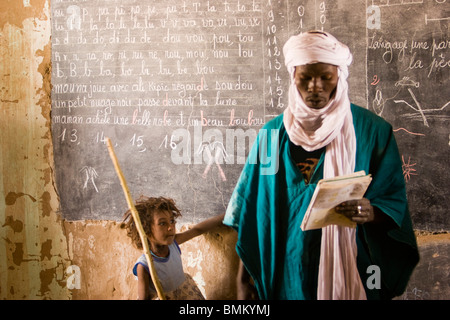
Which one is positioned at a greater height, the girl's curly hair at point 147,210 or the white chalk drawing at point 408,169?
the white chalk drawing at point 408,169

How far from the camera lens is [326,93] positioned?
2.38m

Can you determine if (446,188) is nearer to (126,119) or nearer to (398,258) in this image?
(398,258)

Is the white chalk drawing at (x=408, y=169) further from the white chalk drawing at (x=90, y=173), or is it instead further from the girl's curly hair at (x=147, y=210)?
the white chalk drawing at (x=90, y=173)

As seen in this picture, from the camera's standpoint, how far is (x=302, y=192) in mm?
2443

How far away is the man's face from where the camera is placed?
92.4 inches

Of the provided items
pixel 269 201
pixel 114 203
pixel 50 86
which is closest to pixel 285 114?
pixel 269 201

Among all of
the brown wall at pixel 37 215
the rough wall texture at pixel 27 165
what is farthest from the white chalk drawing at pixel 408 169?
the rough wall texture at pixel 27 165

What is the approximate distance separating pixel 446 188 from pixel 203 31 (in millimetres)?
1867

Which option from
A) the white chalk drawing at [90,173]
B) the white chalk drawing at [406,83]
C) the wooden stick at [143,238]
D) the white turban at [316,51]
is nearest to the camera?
the white turban at [316,51]

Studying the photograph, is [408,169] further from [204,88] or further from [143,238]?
[143,238]

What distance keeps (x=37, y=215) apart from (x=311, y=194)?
1.94 m

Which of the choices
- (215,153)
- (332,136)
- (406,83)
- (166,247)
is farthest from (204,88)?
(406,83)

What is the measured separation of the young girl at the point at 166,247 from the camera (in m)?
2.62

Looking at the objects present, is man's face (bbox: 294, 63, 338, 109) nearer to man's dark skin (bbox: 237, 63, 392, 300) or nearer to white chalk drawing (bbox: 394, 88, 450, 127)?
man's dark skin (bbox: 237, 63, 392, 300)
